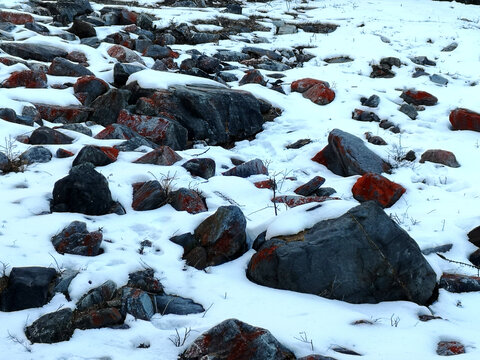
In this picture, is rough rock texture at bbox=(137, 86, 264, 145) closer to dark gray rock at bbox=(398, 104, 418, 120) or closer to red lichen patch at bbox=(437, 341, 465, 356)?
dark gray rock at bbox=(398, 104, 418, 120)

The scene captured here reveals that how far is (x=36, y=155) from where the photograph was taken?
5.36 metres

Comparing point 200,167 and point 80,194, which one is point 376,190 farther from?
point 80,194

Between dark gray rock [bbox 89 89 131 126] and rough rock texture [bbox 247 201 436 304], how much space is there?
4364mm

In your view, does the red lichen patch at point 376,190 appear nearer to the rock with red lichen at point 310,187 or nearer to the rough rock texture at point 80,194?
the rock with red lichen at point 310,187

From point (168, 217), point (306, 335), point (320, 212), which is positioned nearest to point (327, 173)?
point (320, 212)

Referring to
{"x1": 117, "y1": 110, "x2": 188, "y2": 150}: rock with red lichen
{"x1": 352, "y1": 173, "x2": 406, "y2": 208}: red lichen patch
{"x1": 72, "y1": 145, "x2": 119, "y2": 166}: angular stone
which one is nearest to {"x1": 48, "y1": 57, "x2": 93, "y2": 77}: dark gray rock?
{"x1": 117, "y1": 110, "x2": 188, "y2": 150}: rock with red lichen

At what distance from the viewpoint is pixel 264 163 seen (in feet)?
21.5

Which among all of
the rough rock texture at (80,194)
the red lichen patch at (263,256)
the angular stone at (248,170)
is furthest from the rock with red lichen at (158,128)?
the red lichen patch at (263,256)

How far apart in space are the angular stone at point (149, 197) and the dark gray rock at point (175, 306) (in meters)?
1.47

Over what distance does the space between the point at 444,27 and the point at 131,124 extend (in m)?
11.5

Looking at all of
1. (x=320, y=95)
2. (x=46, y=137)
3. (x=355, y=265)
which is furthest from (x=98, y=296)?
(x=320, y=95)

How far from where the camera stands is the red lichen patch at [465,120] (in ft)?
24.8

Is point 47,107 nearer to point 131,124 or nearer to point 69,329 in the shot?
point 131,124

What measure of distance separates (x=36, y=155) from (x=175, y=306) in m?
3.04
